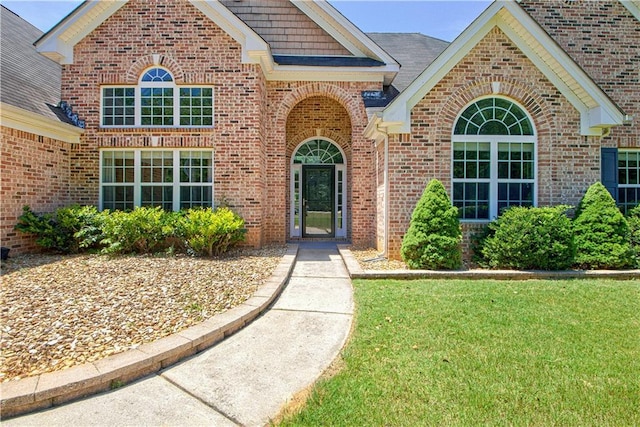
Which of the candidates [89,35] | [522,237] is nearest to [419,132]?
[522,237]

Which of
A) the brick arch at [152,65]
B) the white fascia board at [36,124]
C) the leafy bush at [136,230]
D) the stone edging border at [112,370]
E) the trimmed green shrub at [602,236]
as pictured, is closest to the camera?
the stone edging border at [112,370]

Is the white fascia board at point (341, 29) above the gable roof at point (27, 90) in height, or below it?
above

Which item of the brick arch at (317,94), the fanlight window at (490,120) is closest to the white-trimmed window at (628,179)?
the fanlight window at (490,120)

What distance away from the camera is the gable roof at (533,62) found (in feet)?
24.3

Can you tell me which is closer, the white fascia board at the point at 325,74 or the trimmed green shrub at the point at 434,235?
the trimmed green shrub at the point at 434,235

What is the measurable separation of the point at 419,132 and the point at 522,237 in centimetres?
301

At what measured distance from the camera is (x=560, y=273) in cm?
661

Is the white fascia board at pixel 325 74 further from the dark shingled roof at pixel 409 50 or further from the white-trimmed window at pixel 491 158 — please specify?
the white-trimmed window at pixel 491 158

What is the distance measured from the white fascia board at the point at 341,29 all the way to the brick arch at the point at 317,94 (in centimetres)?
145

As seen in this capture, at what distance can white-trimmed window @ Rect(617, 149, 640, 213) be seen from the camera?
955 centimetres

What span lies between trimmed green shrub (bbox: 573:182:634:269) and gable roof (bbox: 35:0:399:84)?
632 cm

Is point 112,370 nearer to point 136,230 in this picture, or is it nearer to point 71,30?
point 136,230

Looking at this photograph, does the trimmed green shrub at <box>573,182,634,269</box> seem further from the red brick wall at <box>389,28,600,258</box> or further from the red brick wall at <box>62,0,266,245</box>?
the red brick wall at <box>62,0,266,245</box>

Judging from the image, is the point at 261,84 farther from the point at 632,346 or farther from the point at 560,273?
the point at 632,346
